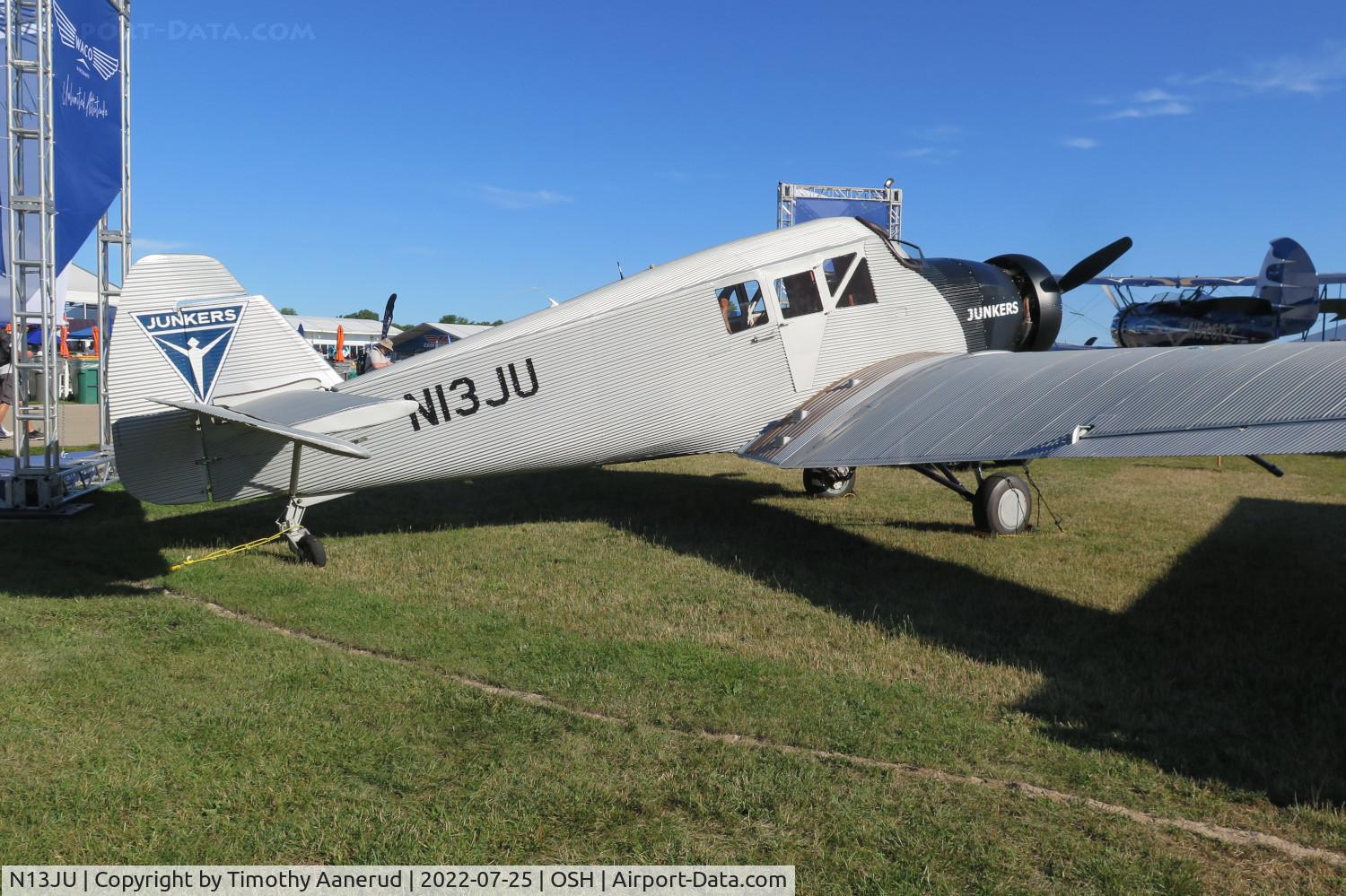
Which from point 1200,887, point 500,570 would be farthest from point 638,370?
point 1200,887

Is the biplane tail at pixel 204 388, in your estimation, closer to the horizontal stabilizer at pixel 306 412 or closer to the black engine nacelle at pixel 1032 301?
the horizontal stabilizer at pixel 306 412

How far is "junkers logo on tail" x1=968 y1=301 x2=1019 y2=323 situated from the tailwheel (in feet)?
22.0

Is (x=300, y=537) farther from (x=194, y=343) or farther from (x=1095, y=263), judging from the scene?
(x=1095, y=263)

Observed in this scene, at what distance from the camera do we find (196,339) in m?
6.45

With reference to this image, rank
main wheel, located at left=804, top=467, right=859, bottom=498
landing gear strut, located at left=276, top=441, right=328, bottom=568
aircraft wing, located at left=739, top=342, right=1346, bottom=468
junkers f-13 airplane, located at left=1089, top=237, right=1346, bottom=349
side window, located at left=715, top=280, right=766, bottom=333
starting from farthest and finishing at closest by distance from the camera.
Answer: junkers f-13 airplane, located at left=1089, top=237, right=1346, bottom=349
main wheel, located at left=804, top=467, right=859, bottom=498
side window, located at left=715, top=280, right=766, bottom=333
landing gear strut, located at left=276, top=441, right=328, bottom=568
aircraft wing, located at left=739, top=342, right=1346, bottom=468

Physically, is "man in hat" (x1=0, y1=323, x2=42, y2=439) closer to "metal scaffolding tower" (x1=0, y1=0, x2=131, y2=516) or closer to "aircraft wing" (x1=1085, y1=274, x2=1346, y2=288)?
"metal scaffolding tower" (x1=0, y1=0, x2=131, y2=516)

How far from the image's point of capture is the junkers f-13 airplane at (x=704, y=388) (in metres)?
5.55

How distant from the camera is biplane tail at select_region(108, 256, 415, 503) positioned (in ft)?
20.2

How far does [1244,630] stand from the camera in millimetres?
5375

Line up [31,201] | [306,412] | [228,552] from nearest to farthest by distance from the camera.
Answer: [306,412], [228,552], [31,201]

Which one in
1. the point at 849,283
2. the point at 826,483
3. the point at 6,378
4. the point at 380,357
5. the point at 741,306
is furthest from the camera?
Result: the point at 380,357

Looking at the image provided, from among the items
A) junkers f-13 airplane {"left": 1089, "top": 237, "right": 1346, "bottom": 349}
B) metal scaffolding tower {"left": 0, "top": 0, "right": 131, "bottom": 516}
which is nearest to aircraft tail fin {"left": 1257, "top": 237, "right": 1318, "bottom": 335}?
junkers f-13 airplane {"left": 1089, "top": 237, "right": 1346, "bottom": 349}

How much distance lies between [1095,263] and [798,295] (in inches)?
176
